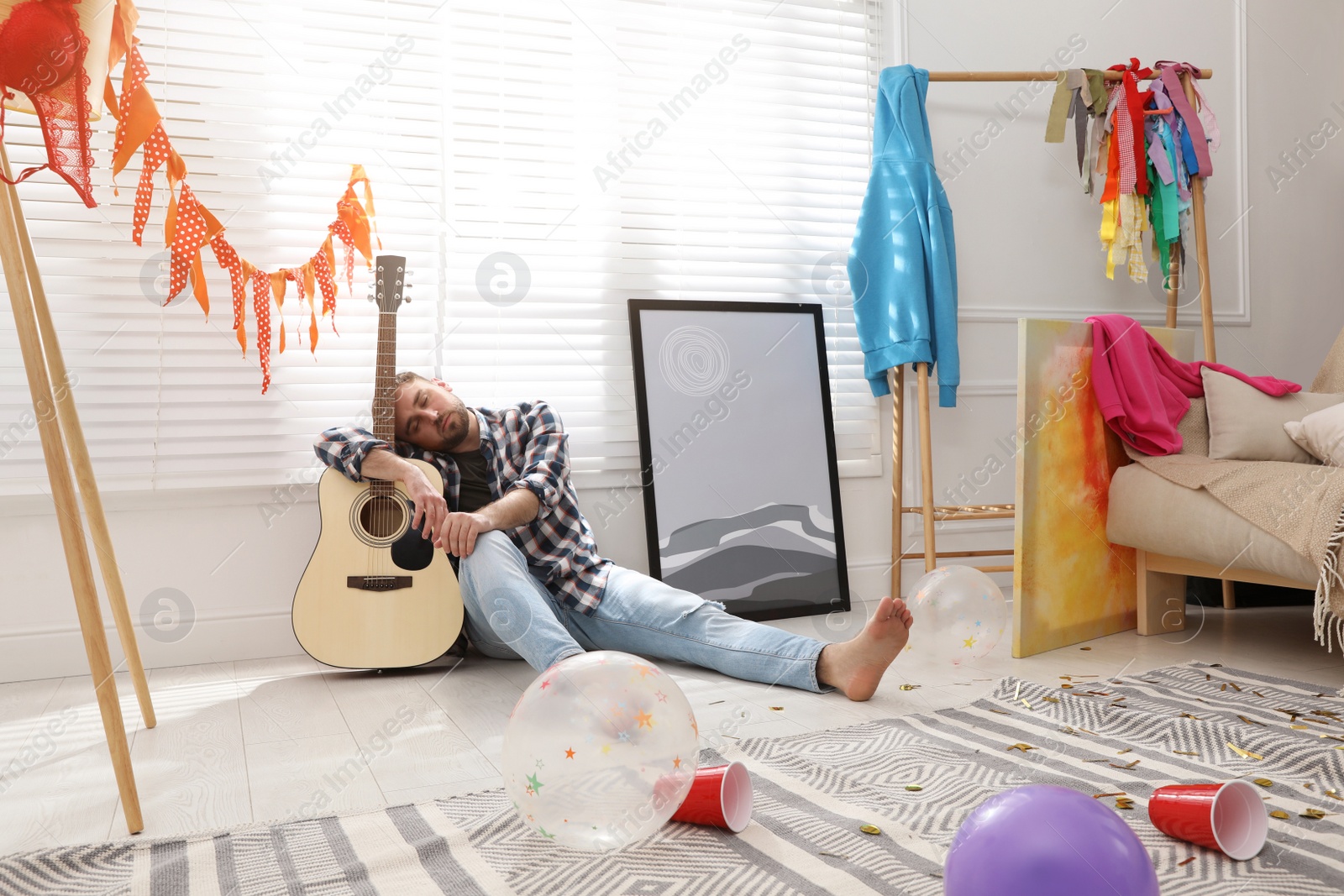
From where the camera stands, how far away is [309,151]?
252 cm

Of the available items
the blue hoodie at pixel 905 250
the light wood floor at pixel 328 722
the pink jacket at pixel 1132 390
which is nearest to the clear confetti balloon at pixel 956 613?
the light wood floor at pixel 328 722

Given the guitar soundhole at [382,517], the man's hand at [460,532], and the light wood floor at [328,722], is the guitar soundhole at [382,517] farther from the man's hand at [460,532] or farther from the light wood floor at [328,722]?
the light wood floor at [328,722]

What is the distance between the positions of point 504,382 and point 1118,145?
6.93 feet

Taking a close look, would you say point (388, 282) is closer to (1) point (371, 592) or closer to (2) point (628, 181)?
(1) point (371, 592)

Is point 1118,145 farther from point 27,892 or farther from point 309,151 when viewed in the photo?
point 27,892

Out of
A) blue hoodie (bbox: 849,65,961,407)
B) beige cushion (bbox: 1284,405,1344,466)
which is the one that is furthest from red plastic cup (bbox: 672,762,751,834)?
beige cushion (bbox: 1284,405,1344,466)

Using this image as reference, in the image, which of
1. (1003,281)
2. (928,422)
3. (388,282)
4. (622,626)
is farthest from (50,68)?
(1003,281)

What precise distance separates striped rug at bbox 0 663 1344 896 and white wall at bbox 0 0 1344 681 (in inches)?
44.7

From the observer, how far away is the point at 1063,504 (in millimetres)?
2385

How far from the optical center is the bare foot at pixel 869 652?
173cm

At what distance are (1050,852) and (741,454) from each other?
211 cm

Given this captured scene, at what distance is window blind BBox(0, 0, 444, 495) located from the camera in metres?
2.32

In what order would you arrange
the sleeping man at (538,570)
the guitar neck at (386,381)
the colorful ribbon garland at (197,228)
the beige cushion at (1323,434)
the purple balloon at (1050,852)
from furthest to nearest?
the beige cushion at (1323,434), the guitar neck at (386,381), the sleeping man at (538,570), the colorful ribbon garland at (197,228), the purple balloon at (1050,852)

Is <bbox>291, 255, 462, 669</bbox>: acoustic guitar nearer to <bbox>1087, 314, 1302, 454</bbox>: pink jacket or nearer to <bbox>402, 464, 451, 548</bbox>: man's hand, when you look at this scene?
<bbox>402, 464, 451, 548</bbox>: man's hand
